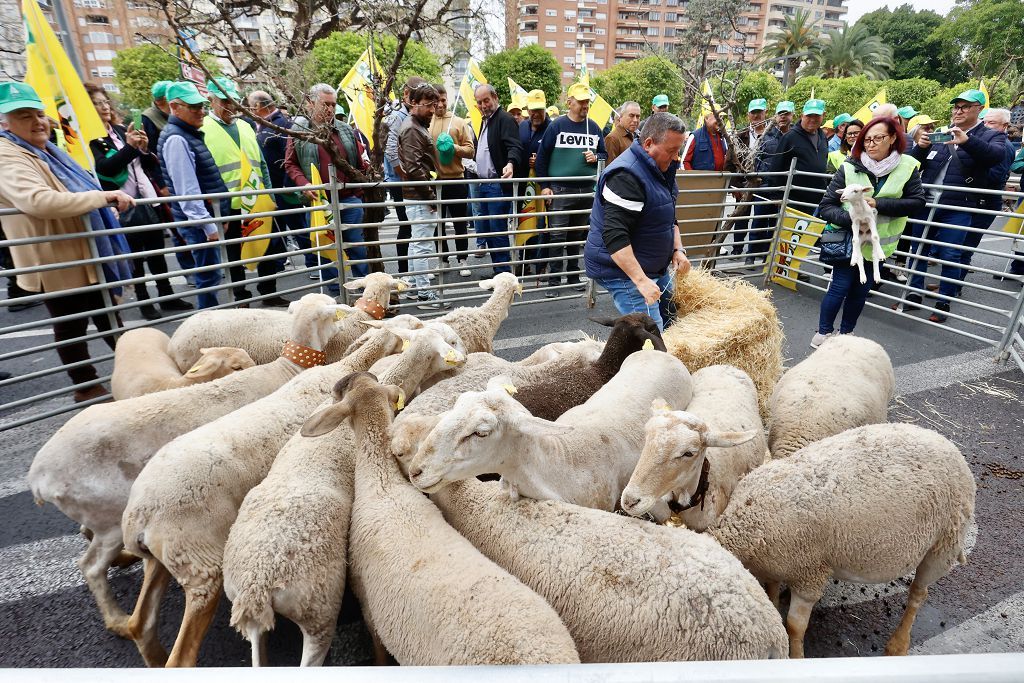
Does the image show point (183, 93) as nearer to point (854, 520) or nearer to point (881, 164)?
point (854, 520)

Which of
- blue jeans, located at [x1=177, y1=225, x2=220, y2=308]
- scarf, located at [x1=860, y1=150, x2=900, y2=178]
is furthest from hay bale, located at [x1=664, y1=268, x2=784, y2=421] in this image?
blue jeans, located at [x1=177, y1=225, x2=220, y2=308]

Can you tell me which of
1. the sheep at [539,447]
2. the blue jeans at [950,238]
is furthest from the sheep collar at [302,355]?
the blue jeans at [950,238]

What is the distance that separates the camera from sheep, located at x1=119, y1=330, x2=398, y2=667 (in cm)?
211

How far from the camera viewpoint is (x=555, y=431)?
234 cm

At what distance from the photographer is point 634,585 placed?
182 centimetres

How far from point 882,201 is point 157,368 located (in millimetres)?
5981

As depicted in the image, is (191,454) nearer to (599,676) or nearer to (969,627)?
(599,676)

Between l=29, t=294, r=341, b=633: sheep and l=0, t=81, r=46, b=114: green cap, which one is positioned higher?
l=0, t=81, r=46, b=114: green cap

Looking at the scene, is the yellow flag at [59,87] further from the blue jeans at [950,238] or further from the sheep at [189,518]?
the blue jeans at [950,238]

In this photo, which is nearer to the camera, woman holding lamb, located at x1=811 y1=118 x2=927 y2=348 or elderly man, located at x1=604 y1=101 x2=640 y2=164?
woman holding lamb, located at x1=811 y1=118 x2=927 y2=348

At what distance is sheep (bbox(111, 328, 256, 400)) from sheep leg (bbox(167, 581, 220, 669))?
1.56 metres

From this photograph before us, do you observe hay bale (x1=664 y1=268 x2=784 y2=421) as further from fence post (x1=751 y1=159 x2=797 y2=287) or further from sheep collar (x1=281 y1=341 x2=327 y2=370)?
fence post (x1=751 y1=159 x2=797 y2=287)

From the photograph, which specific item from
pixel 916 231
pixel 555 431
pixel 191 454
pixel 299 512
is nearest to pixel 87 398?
pixel 191 454

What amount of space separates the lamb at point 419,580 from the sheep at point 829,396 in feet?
6.24
